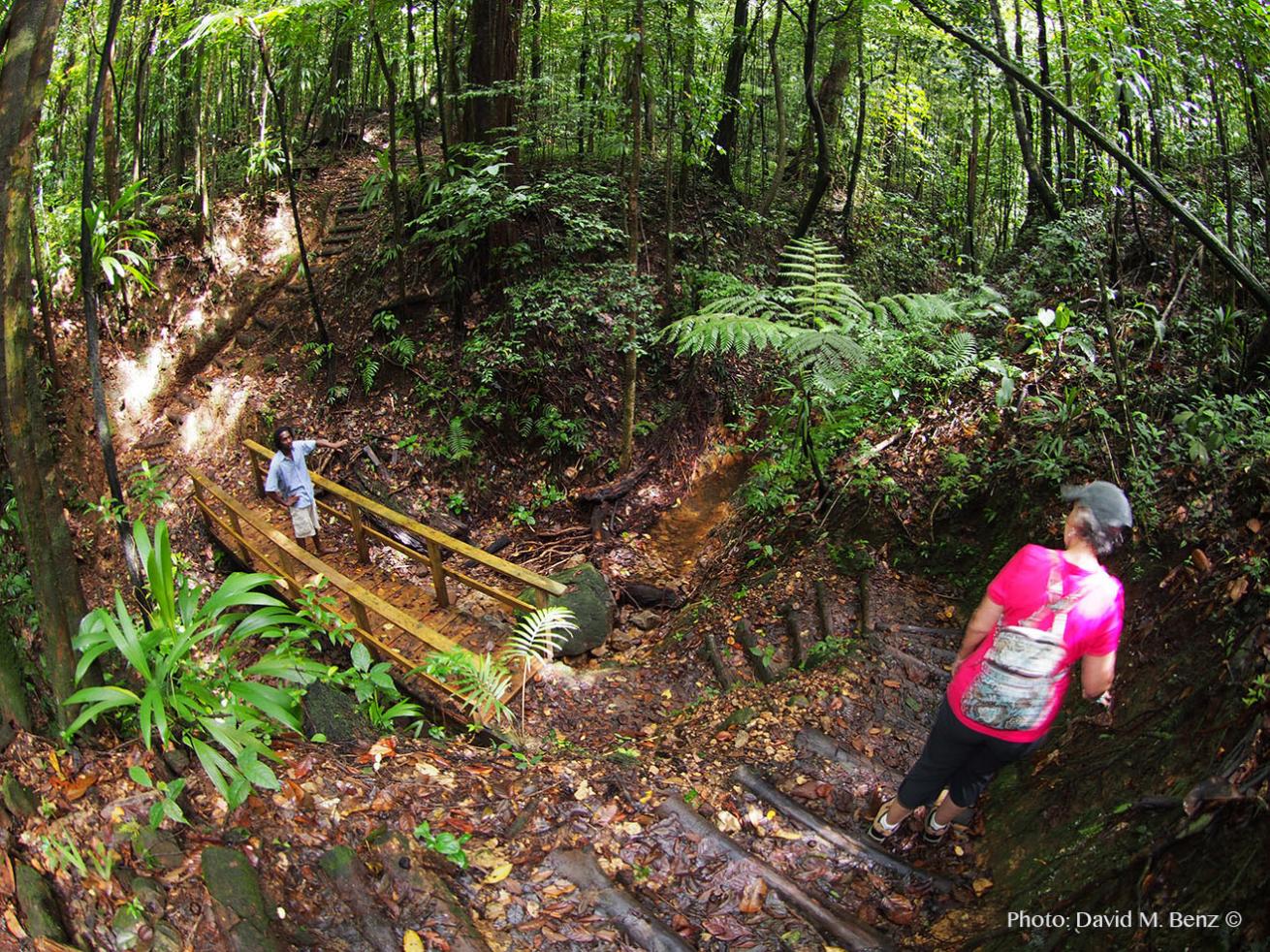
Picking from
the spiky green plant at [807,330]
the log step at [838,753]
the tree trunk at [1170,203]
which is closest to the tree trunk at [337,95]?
the spiky green plant at [807,330]

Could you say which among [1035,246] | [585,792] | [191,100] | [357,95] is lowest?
[585,792]

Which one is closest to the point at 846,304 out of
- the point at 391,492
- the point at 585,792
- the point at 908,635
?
the point at 908,635

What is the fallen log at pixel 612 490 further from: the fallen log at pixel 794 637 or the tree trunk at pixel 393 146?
the tree trunk at pixel 393 146

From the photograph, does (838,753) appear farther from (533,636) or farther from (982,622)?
(533,636)

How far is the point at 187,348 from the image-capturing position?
1127 centimetres

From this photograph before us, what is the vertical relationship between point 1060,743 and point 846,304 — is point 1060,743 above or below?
below

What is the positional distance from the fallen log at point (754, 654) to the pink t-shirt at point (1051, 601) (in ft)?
7.52

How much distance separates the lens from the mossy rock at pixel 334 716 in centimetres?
415

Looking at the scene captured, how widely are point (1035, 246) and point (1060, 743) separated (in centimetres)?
693

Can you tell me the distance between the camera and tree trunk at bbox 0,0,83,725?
3.08 meters

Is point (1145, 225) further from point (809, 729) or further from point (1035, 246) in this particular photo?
point (809, 729)

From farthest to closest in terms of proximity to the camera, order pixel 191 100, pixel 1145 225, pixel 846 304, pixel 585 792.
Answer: pixel 191 100
pixel 1145 225
pixel 846 304
pixel 585 792

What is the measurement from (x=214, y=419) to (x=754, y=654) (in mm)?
8958

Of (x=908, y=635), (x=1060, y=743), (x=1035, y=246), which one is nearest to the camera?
(x=1060, y=743)
